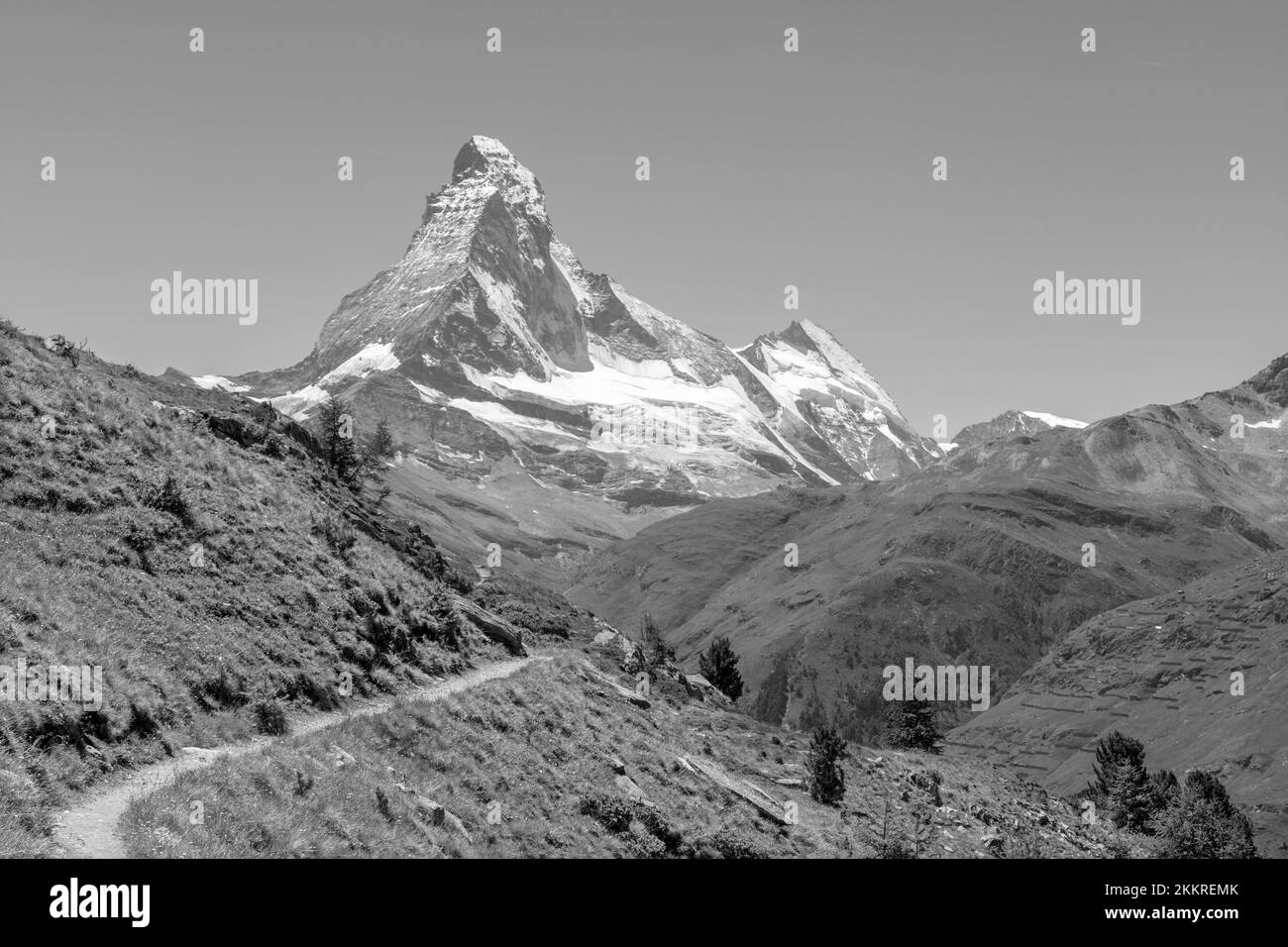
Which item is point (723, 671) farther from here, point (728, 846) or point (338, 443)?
point (728, 846)

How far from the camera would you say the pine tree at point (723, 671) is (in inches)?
3472

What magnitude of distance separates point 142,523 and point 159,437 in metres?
7.86

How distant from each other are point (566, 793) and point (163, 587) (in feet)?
41.2

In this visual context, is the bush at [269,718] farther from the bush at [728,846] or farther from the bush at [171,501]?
the bush at [728,846]

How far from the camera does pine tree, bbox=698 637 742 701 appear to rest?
8819 cm

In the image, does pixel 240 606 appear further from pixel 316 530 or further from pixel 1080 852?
pixel 1080 852

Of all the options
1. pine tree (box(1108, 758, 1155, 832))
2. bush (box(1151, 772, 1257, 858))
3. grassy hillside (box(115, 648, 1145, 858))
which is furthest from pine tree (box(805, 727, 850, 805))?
pine tree (box(1108, 758, 1155, 832))

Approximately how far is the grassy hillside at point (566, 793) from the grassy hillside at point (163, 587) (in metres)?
2.06

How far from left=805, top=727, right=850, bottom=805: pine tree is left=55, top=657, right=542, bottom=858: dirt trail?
2442 cm

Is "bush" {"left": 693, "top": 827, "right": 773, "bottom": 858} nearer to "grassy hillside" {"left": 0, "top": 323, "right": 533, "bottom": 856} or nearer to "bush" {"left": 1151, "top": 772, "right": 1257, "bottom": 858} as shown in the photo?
"grassy hillside" {"left": 0, "top": 323, "right": 533, "bottom": 856}

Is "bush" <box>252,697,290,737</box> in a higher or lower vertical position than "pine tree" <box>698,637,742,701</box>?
higher

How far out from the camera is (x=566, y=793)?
29.8m

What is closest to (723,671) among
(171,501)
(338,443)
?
(338,443)
